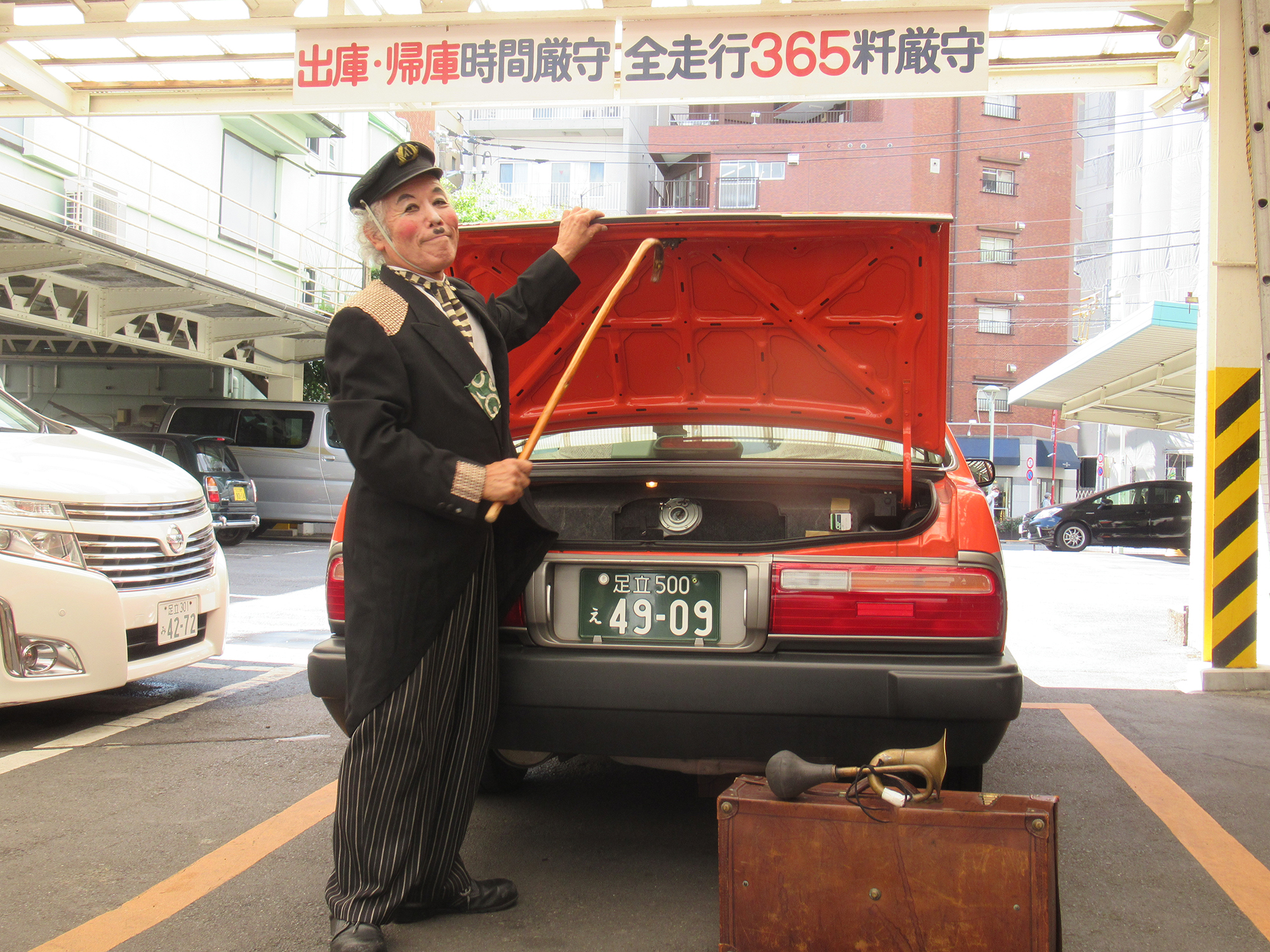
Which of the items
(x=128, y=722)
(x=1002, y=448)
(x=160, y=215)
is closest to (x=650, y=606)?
(x=128, y=722)

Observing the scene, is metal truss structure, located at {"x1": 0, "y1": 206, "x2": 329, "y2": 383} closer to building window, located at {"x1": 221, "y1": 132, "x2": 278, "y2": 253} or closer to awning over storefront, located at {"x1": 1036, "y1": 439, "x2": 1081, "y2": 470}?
building window, located at {"x1": 221, "y1": 132, "x2": 278, "y2": 253}

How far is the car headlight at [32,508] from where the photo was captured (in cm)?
384

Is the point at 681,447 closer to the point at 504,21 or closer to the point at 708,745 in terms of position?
the point at 708,745

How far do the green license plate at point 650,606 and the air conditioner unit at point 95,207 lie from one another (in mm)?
12748

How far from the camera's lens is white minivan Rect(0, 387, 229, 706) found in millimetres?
3842

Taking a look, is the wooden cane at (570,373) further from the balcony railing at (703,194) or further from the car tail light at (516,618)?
the balcony railing at (703,194)

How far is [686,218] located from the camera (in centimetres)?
271

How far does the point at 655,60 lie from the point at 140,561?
4011 millimetres

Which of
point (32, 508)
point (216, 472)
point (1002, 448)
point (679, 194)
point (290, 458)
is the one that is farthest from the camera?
point (679, 194)

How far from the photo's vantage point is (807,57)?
5902 mm

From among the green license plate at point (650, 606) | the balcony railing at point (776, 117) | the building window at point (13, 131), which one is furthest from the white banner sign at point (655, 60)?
the balcony railing at point (776, 117)

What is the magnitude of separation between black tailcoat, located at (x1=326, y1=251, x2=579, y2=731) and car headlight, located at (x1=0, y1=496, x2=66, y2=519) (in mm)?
2155

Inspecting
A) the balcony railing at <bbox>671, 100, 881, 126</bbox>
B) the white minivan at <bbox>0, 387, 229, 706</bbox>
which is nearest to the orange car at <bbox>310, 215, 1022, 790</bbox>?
the white minivan at <bbox>0, 387, 229, 706</bbox>

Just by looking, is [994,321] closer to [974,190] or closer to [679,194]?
[974,190]
